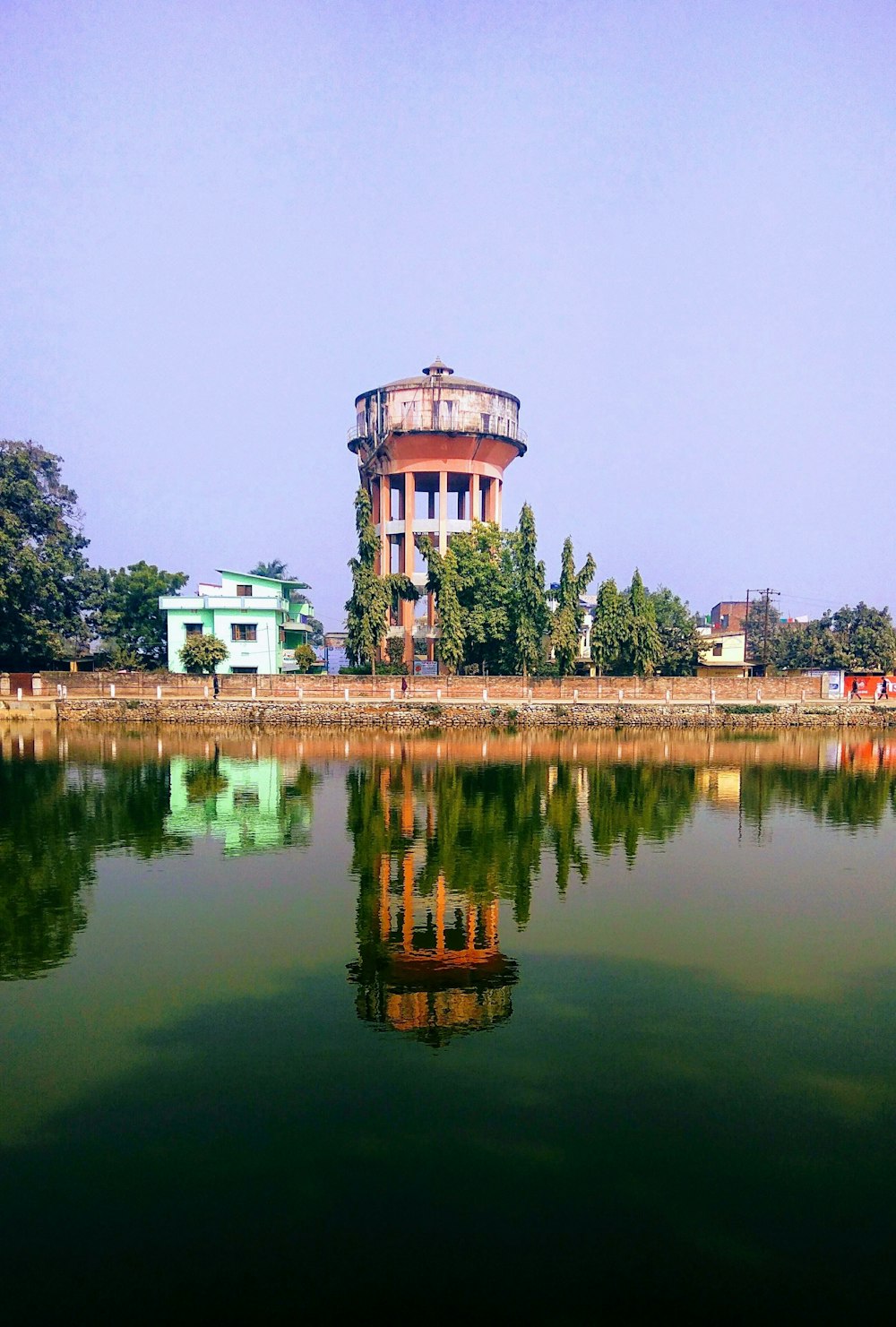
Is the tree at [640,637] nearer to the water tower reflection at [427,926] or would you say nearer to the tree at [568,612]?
the tree at [568,612]

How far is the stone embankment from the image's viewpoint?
63688 mm

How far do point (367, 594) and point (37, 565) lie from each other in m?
26.1

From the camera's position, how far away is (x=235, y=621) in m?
76.9

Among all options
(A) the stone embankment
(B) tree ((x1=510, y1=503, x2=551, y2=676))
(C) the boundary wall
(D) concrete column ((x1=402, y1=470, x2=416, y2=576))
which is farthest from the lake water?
(D) concrete column ((x1=402, y1=470, x2=416, y2=576))

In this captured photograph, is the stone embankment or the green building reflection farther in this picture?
the stone embankment

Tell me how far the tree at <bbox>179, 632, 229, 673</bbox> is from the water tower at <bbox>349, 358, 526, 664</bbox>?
14.9 meters

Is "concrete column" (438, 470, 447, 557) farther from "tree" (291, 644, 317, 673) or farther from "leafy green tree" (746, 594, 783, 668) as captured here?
"leafy green tree" (746, 594, 783, 668)

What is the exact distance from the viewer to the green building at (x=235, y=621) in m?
76.1

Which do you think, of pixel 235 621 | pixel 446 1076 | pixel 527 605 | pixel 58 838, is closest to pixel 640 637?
pixel 527 605

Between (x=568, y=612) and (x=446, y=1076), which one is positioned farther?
(x=568, y=612)

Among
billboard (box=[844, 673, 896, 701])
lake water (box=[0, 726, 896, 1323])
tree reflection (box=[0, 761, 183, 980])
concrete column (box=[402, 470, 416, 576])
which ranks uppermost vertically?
concrete column (box=[402, 470, 416, 576])

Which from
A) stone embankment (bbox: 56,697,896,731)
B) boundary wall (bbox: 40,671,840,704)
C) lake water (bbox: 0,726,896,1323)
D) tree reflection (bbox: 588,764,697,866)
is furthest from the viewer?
boundary wall (bbox: 40,671,840,704)

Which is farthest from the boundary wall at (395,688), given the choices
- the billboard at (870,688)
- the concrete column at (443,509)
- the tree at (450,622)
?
the concrete column at (443,509)

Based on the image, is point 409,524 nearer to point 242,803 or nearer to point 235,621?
point 235,621
